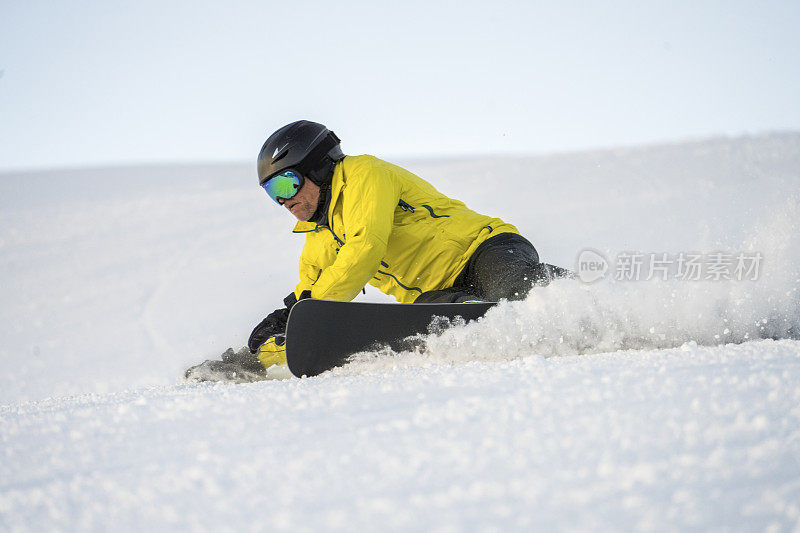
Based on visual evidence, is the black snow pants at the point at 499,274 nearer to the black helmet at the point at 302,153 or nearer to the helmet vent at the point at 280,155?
the black helmet at the point at 302,153

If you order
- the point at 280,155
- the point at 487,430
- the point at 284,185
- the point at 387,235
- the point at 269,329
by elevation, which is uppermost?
the point at 280,155

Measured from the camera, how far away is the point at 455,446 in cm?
132

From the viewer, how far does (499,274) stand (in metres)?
2.95

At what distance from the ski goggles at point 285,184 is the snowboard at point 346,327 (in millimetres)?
757

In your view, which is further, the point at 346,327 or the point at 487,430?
the point at 346,327

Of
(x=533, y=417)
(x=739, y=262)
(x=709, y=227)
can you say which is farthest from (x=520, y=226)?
(x=533, y=417)

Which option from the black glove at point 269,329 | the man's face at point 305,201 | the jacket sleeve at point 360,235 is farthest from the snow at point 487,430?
the man's face at point 305,201

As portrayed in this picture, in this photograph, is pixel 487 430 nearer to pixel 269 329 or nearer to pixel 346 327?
pixel 346 327

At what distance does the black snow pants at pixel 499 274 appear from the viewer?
2.85m

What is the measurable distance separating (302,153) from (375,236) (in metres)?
0.61

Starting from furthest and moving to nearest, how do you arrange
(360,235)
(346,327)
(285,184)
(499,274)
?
(285,184) → (499,274) → (360,235) → (346,327)

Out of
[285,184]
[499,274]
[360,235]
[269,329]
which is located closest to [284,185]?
[285,184]

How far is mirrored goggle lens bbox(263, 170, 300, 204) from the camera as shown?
302 centimetres

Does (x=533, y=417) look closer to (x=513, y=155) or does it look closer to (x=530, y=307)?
(x=530, y=307)
